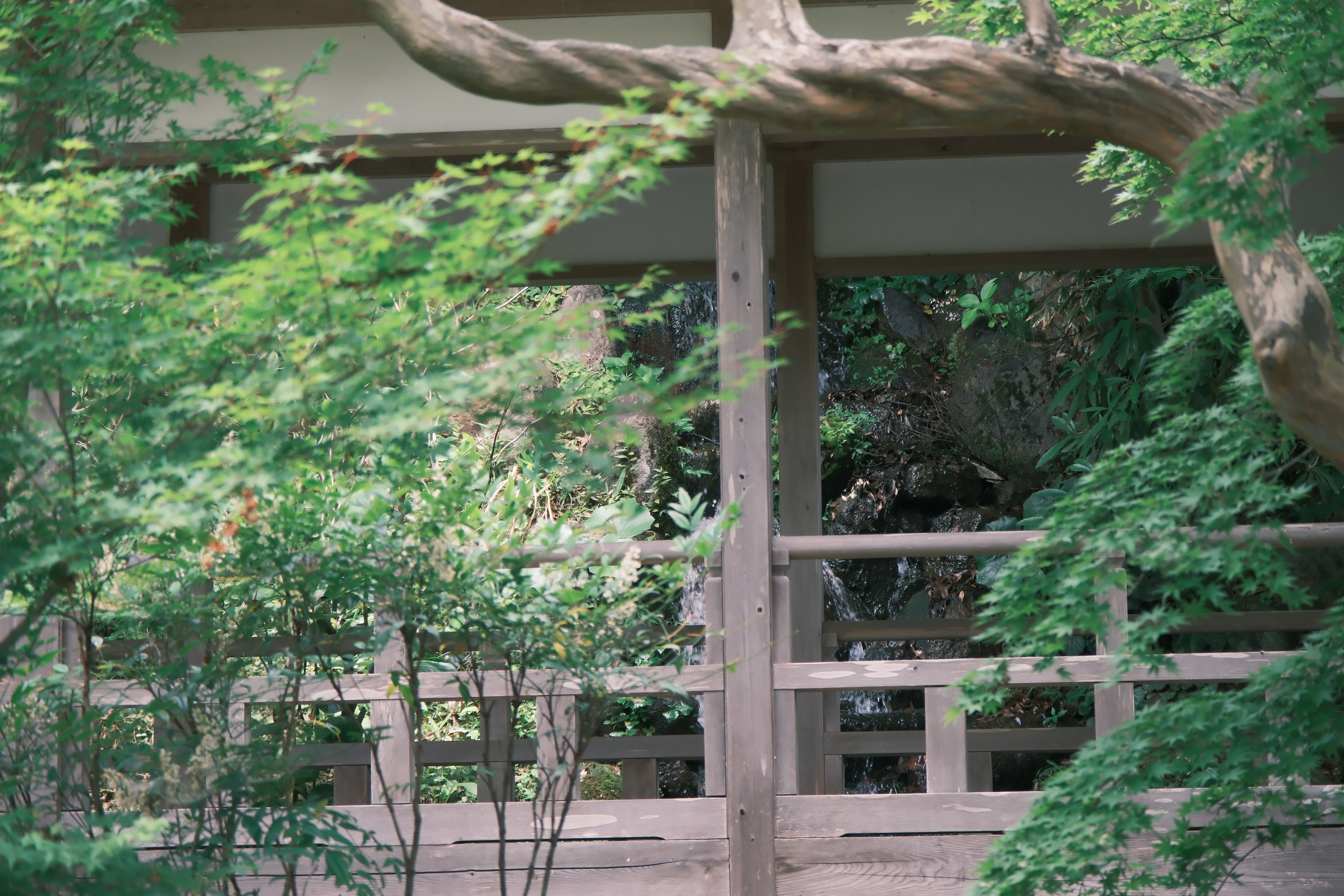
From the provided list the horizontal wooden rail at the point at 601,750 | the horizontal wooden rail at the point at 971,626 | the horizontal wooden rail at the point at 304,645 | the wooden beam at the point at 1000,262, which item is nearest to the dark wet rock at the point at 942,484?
the horizontal wooden rail at the point at 971,626

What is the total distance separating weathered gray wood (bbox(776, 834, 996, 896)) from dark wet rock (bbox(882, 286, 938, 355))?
21.4 ft

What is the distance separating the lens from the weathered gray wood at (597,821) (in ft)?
11.2

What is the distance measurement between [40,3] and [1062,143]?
3.86 metres

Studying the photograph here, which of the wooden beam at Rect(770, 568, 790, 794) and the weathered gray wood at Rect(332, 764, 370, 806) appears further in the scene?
the weathered gray wood at Rect(332, 764, 370, 806)

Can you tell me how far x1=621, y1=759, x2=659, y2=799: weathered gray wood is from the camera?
4.68 meters

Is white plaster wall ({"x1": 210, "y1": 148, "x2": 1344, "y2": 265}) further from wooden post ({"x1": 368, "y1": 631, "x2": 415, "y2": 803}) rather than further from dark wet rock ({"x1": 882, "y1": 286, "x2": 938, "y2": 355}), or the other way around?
dark wet rock ({"x1": 882, "y1": 286, "x2": 938, "y2": 355})

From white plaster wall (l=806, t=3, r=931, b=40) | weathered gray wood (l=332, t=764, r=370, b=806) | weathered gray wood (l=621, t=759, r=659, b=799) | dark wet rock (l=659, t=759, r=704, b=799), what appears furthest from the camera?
dark wet rock (l=659, t=759, r=704, b=799)

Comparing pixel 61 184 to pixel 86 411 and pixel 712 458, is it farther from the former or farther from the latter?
pixel 712 458

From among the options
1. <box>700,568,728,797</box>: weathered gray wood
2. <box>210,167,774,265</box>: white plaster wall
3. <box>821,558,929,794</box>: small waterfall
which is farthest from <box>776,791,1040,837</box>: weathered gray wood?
<box>821,558,929,794</box>: small waterfall

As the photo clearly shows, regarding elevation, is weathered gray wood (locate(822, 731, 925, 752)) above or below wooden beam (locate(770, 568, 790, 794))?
below

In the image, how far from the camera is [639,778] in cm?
474

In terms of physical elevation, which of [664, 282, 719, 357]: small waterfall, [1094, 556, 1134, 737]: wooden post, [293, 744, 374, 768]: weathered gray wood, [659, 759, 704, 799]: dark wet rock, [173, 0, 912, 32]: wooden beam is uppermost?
[664, 282, 719, 357]: small waterfall

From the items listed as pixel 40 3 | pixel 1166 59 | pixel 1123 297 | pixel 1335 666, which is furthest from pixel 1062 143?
pixel 40 3

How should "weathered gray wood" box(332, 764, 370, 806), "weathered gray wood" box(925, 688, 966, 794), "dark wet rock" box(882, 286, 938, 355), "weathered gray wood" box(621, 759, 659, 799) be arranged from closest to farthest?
"weathered gray wood" box(925, 688, 966, 794)
"weathered gray wood" box(332, 764, 370, 806)
"weathered gray wood" box(621, 759, 659, 799)
"dark wet rock" box(882, 286, 938, 355)
